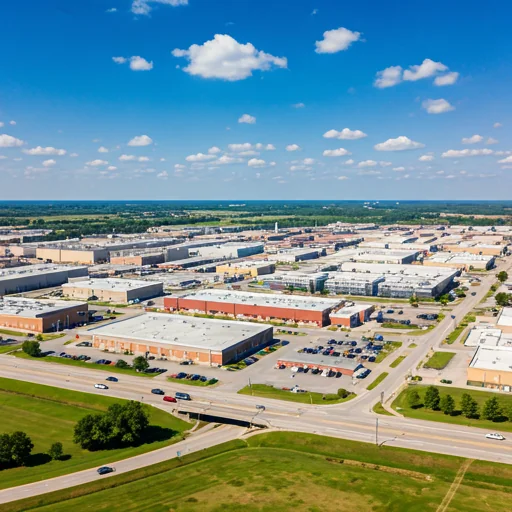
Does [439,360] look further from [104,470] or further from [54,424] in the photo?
[54,424]

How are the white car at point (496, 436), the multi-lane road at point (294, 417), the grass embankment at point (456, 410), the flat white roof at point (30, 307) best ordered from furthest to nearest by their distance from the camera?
the flat white roof at point (30, 307)
the grass embankment at point (456, 410)
the white car at point (496, 436)
the multi-lane road at point (294, 417)

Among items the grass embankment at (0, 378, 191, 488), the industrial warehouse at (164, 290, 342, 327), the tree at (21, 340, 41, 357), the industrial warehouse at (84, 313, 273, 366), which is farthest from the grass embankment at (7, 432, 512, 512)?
the industrial warehouse at (164, 290, 342, 327)

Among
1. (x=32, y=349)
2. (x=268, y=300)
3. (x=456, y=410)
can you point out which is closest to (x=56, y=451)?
(x=32, y=349)

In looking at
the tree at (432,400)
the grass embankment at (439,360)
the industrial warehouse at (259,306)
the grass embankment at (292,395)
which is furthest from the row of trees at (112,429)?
the industrial warehouse at (259,306)

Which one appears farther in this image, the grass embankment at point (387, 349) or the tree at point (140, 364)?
the grass embankment at point (387, 349)

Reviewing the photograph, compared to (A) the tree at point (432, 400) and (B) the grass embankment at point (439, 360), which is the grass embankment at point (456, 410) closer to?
(A) the tree at point (432, 400)
